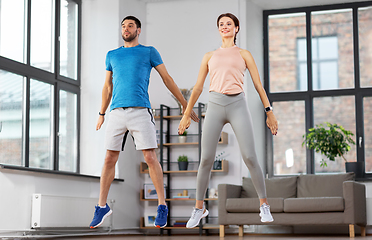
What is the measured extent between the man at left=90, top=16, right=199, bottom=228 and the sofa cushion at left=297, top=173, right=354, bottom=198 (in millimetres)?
3814

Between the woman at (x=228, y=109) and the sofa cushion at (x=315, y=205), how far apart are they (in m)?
2.84

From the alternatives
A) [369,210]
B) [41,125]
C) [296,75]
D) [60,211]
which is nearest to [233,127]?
[60,211]

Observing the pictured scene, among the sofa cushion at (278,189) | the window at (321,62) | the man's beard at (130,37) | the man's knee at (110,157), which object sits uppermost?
the window at (321,62)

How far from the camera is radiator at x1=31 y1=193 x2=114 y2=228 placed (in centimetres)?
582

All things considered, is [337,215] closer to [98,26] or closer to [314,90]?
[314,90]

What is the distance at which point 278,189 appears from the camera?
7.26m

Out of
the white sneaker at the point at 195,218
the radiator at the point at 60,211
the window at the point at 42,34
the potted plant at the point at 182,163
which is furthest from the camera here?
the potted plant at the point at 182,163

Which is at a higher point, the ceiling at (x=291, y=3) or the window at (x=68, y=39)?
the ceiling at (x=291, y=3)

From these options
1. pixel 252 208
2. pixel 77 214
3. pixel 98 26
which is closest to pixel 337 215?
pixel 252 208

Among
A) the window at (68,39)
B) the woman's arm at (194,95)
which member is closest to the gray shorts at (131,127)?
the woman's arm at (194,95)

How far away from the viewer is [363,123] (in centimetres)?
814

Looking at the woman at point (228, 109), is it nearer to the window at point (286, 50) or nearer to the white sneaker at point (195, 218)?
the white sneaker at point (195, 218)

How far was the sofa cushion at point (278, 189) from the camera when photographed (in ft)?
23.7

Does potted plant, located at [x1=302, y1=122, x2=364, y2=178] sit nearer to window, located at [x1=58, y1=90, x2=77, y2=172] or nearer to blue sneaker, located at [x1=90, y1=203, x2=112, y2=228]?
window, located at [x1=58, y1=90, x2=77, y2=172]
